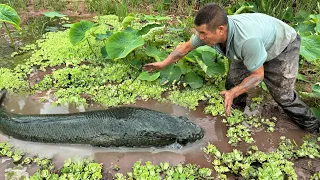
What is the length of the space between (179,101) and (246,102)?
0.93 meters

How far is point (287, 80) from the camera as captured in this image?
353 centimetres

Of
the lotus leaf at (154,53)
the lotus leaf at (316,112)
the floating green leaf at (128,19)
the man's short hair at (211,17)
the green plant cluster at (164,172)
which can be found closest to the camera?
the man's short hair at (211,17)

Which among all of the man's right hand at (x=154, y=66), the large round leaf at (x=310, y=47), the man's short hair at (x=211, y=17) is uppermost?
the man's short hair at (x=211, y=17)

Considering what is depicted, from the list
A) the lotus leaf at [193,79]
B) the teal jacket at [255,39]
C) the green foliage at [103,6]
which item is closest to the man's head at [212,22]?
the teal jacket at [255,39]

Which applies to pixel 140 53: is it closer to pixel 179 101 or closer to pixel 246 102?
pixel 179 101

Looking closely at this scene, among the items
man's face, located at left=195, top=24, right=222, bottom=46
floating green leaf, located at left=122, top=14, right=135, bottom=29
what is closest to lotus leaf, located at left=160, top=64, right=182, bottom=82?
floating green leaf, located at left=122, top=14, right=135, bottom=29

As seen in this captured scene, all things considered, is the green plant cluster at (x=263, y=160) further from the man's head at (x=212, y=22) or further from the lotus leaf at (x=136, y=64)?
the lotus leaf at (x=136, y=64)

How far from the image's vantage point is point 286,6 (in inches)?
235

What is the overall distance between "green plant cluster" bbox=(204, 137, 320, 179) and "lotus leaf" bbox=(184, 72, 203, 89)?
1.15 metres

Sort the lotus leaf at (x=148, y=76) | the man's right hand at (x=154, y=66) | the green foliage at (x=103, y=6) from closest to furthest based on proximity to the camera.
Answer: the man's right hand at (x=154, y=66) → the lotus leaf at (x=148, y=76) → the green foliage at (x=103, y=6)

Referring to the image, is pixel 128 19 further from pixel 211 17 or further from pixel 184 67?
pixel 211 17

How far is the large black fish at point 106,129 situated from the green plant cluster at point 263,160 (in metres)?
0.42

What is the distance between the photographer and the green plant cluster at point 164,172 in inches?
124

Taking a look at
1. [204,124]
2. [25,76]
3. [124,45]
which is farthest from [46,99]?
[204,124]
